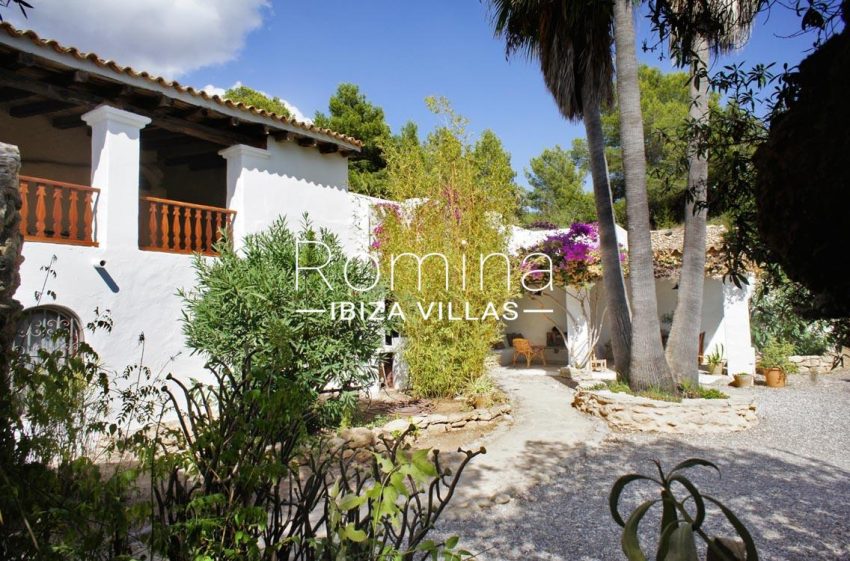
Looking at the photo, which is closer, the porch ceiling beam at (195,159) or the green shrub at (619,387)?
the green shrub at (619,387)

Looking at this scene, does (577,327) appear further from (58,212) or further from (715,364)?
(58,212)

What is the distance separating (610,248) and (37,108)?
32.6 feet

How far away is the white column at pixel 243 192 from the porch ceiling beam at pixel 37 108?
7.99 feet

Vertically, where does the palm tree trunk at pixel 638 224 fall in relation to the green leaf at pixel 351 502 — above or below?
above

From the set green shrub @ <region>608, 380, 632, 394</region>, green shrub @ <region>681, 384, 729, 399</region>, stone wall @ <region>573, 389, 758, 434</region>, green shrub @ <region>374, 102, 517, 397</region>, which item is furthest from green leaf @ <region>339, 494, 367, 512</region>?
green shrub @ <region>681, 384, 729, 399</region>

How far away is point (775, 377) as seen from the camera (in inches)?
449

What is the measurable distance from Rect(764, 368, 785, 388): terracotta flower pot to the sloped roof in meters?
10.8

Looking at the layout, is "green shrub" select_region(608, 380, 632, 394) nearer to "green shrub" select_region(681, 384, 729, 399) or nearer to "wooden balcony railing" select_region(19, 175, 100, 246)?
"green shrub" select_region(681, 384, 729, 399)

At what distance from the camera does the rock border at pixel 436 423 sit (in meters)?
6.80

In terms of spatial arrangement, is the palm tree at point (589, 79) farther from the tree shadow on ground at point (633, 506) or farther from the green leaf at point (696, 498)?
the green leaf at point (696, 498)

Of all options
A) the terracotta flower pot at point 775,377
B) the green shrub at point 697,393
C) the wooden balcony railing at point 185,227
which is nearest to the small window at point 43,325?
the wooden balcony railing at point 185,227

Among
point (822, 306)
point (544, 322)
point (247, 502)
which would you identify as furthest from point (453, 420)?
point (544, 322)

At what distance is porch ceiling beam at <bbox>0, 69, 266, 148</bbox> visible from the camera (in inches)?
263

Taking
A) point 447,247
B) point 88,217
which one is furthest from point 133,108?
point 447,247
